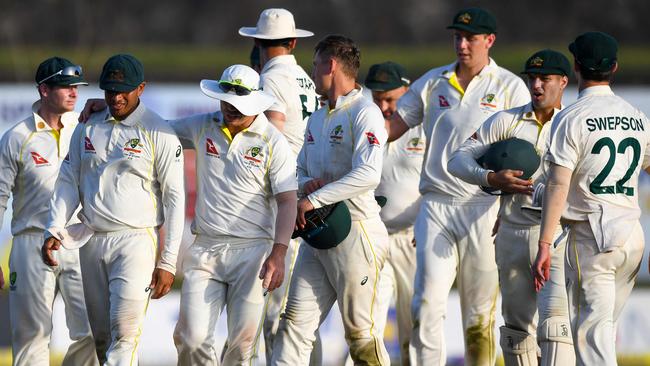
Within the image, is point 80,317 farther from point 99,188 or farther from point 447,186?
point 447,186

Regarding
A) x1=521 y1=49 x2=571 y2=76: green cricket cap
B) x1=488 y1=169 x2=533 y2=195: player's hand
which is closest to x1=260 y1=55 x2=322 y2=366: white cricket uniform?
x1=488 y1=169 x2=533 y2=195: player's hand

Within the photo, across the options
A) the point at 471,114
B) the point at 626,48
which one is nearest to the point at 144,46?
the point at 626,48

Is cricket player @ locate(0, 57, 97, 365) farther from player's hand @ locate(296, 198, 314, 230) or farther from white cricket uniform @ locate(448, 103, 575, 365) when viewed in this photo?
white cricket uniform @ locate(448, 103, 575, 365)

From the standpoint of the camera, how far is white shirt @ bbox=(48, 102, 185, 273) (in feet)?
26.5

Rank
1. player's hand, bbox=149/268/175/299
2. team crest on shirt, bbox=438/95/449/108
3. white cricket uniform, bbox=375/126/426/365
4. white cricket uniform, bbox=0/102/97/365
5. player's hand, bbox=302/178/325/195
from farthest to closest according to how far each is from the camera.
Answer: white cricket uniform, bbox=375/126/426/365 → team crest on shirt, bbox=438/95/449/108 → white cricket uniform, bbox=0/102/97/365 → player's hand, bbox=302/178/325/195 → player's hand, bbox=149/268/175/299

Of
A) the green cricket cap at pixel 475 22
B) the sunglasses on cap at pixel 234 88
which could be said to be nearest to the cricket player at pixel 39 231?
the sunglasses on cap at pixel 234 88

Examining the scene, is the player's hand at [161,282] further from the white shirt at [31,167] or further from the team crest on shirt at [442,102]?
the team crest on shirt at [442,102]

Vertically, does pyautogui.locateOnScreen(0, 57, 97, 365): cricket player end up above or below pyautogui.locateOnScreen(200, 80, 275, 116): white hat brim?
below

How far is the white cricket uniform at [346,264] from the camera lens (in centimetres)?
847

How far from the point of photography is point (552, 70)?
8.59m

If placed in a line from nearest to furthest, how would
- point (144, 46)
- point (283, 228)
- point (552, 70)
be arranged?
point (283, 228) < point (552, 70) < point (144, 46)

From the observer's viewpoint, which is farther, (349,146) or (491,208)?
(491,208)

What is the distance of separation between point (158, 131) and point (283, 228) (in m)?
0.96

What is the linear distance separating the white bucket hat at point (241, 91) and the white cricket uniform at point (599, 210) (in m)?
1.77
